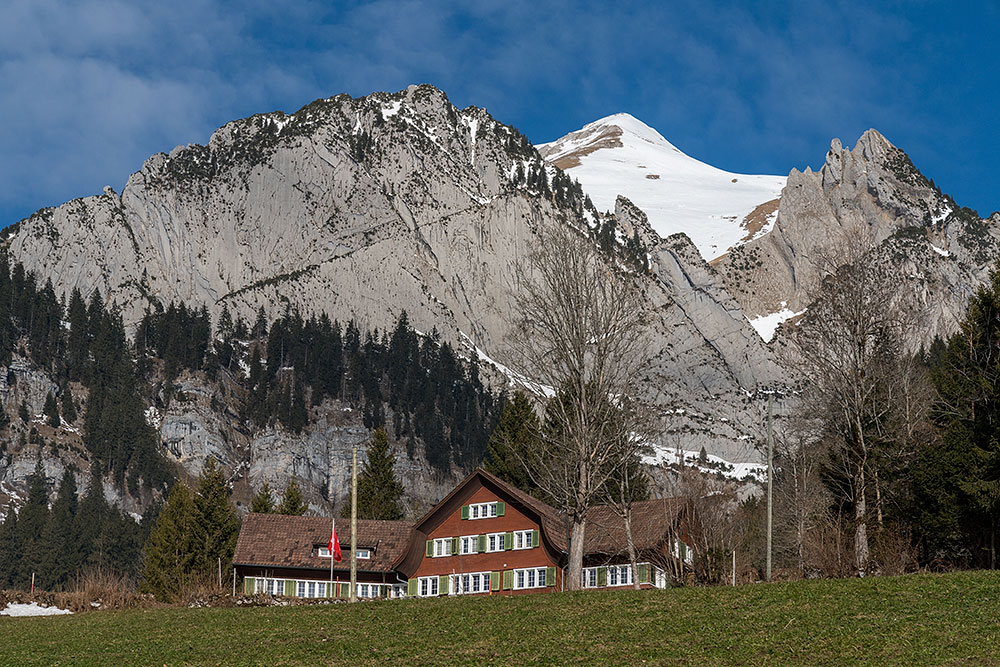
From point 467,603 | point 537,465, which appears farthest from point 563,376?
point 467,603

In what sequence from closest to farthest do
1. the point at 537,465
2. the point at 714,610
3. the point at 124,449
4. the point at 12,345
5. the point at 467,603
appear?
the point at 714,610, the point at 467,603, the point at 537,465, the point at 124,449, the point at 12,345

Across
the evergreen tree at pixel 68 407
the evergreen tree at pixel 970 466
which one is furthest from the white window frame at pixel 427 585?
the evergreen tree at pixel 68 407

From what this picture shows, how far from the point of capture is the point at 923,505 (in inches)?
1857

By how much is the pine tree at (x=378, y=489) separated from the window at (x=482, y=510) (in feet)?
72.4

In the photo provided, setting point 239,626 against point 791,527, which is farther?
point 791,527

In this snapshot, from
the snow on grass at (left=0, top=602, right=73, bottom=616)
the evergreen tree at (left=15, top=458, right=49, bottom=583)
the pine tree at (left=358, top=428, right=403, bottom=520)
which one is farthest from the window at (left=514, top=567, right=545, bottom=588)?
the evergreen tree at (left=15, top=458, right=49, bottom=583)

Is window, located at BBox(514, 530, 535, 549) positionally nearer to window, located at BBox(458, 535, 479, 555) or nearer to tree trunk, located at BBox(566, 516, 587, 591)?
window, located at BBox(458, 535, 479, 555)

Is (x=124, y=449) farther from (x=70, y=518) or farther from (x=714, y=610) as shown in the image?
(x=714, y=610)

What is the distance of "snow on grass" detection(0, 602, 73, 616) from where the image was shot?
3838 cm

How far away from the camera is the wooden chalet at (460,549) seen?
61594 millimetres

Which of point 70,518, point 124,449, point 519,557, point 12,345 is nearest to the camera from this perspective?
point 519,557

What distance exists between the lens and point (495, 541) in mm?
66000

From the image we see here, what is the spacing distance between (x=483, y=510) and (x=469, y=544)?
2205 mm

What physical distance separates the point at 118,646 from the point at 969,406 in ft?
123
